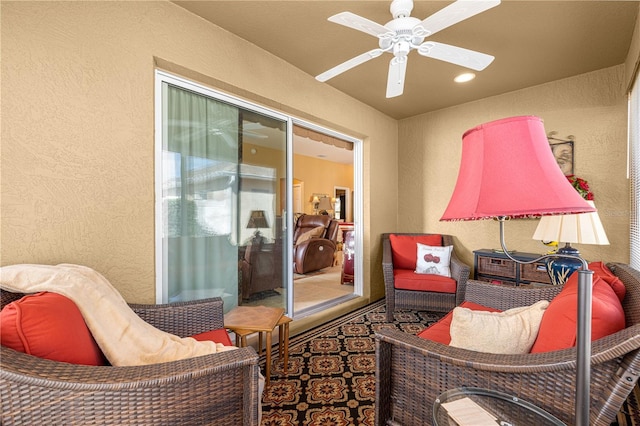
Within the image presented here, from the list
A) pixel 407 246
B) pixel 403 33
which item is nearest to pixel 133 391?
pixel 403 33

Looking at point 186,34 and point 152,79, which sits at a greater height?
point 186,34

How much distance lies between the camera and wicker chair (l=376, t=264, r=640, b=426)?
2.64 feet

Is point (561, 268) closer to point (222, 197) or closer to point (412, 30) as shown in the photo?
point (412, 30)

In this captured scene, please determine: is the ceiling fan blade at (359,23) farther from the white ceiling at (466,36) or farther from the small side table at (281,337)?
the small side table at (281,337)

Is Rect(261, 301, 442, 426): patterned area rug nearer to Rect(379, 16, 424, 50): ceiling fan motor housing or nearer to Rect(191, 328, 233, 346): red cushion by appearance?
Rect(191, 328, 233, 346): red cushion

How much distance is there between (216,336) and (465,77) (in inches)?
125

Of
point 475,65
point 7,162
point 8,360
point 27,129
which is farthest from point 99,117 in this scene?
point 475,65

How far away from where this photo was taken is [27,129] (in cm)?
134

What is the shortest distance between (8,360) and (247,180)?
1.81 metres

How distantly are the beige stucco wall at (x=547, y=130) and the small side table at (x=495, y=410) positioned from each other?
2.75m

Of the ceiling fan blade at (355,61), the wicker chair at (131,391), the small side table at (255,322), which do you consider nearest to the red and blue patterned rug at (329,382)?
the small side table at (255,322)

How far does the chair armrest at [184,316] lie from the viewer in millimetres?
1572

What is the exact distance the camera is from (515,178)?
66 cm

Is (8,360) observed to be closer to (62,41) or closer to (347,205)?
(62,41)
